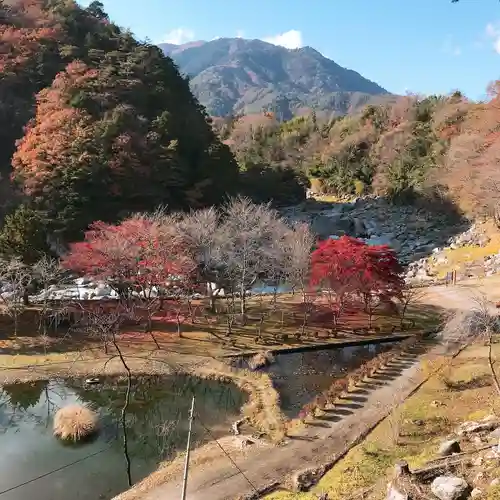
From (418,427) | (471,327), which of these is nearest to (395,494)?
(418,427)

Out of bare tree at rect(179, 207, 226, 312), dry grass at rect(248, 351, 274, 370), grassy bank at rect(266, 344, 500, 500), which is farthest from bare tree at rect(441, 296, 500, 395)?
bare tree at rect(179, 207, 226, 312)

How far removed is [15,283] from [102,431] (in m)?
10.00

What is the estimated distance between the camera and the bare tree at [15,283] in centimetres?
2323

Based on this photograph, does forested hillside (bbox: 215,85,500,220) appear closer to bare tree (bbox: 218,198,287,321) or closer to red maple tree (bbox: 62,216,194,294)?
bare tree (bbox: 218,198,287,321)

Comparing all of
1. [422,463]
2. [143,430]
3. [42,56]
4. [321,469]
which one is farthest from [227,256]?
[42,56]

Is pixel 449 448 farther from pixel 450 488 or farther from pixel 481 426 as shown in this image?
pixel 450 488

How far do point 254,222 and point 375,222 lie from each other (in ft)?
90.1

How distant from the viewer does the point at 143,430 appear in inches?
659

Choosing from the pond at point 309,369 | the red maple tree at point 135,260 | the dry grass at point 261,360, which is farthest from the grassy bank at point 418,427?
the red maple tree at point 135,260

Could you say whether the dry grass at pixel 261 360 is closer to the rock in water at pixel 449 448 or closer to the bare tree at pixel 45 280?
the bare tree at pixel 45 280

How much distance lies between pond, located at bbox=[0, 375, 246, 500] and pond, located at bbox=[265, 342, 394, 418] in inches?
70.1

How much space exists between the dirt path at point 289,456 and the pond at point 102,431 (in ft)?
4.57

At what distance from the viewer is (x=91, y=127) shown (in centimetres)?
3859

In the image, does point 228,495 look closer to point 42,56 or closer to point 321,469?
point 321,469
